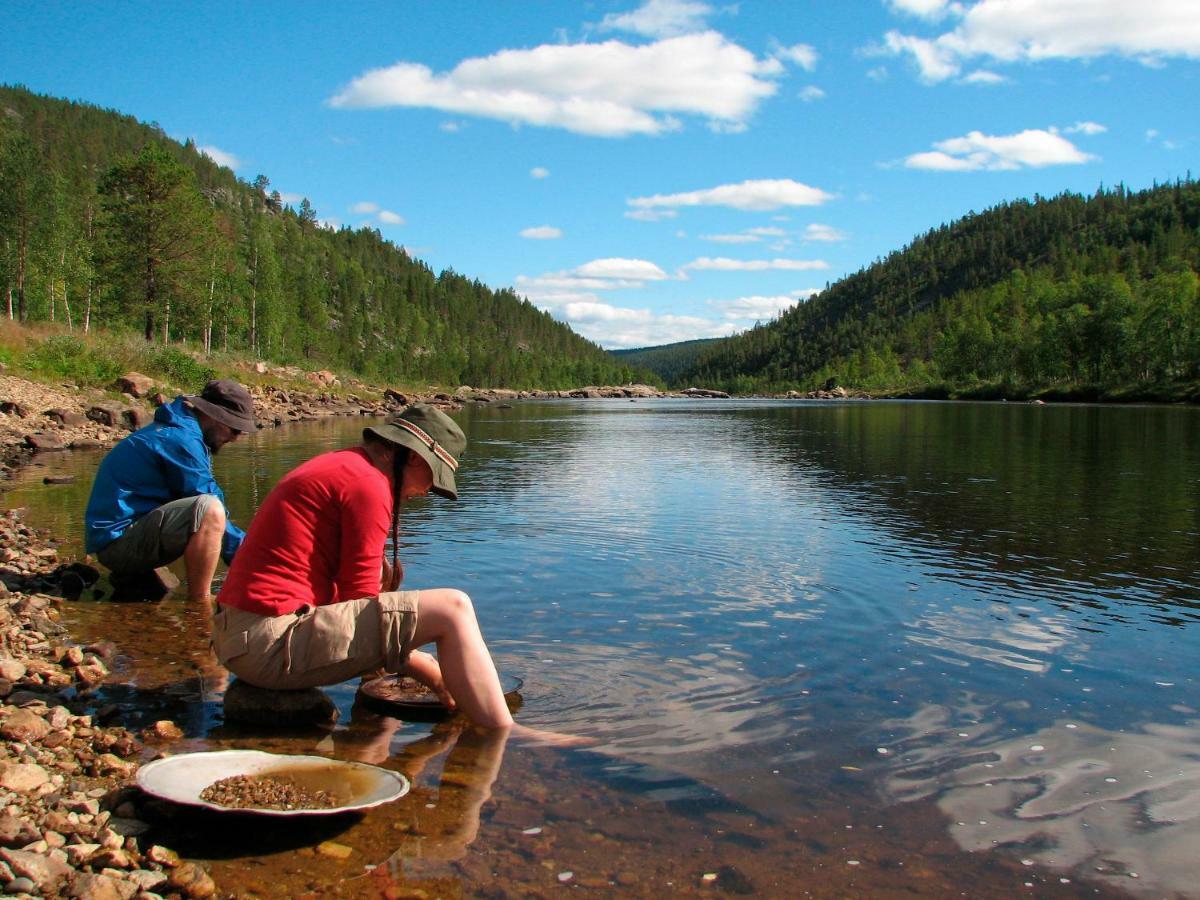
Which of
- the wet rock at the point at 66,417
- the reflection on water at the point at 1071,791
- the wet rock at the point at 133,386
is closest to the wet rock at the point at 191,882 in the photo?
the reflection on water at the point at 1071,791

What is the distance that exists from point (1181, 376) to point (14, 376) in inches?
4131

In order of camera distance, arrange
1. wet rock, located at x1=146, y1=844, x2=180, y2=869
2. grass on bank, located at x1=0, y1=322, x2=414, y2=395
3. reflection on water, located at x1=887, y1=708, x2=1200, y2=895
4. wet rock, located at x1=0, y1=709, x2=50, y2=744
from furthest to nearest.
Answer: grass on bank, located at x1=0, y1=322, x2=414, y2=395
wet rock, located at x1=0, y1=709, x2=50, y2=744
reflection on water, located at x1=887, y1=708, x2=1200, y2=895
wet rock, located at x1=146, y1=844, x2=180, y2=869

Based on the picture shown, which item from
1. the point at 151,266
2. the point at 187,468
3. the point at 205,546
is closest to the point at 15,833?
the point at 205,546

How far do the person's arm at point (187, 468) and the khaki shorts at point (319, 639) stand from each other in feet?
10.9

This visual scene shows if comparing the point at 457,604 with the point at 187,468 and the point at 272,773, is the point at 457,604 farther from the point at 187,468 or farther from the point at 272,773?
the point at 187,468

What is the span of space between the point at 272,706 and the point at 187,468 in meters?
3.76

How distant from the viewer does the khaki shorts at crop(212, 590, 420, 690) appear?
5516mm

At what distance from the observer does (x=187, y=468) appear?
348 inches

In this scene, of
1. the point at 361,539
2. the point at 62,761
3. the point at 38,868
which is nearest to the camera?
the point at 38,868

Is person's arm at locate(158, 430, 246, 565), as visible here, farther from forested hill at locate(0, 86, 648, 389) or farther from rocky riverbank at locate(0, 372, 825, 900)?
forested hill at locate(0, 86, 648, 389)

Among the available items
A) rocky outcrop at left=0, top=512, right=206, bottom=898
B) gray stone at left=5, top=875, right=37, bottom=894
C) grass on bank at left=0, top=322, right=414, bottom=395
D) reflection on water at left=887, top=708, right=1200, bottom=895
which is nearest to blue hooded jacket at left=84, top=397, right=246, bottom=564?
rocky outcrop at left=0, top=512, right=206, bottom=898

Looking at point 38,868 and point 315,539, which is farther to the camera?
point 315,539

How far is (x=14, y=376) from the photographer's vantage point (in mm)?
33469

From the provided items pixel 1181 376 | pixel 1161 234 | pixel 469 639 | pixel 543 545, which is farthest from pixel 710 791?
pixel 1161 234
